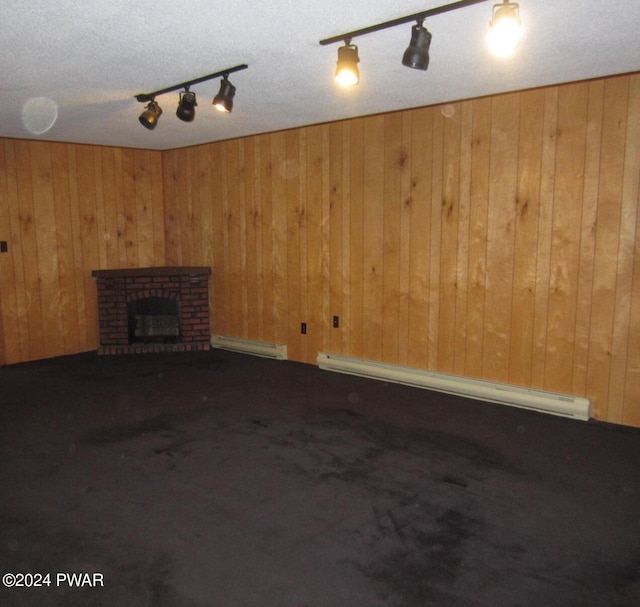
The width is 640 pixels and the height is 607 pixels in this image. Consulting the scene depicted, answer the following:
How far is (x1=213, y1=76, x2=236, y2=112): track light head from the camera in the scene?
10.3 ft

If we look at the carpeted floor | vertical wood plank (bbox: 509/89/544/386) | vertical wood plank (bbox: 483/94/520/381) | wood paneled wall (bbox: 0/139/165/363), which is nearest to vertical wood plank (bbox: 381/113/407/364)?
the carpeted floor

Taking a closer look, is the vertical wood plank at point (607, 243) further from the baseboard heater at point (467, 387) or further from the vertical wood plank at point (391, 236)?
the vertical wood plank at point (391, 236)

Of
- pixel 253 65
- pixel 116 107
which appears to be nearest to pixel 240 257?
pixel 116 107

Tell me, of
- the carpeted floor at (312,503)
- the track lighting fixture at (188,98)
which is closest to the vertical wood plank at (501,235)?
the carpeted floor at (312,503)

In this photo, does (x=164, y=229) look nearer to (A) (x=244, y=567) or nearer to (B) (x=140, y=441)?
(B) (x=140, y=441)

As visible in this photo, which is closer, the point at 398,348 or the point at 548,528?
the point at 548,528

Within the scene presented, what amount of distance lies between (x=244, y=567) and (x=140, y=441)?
4.81 ft

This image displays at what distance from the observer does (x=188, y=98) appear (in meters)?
3.45

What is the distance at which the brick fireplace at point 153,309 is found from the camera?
5.55 m

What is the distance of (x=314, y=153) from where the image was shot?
489 centimetres

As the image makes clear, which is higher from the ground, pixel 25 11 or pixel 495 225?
pixel 25 11

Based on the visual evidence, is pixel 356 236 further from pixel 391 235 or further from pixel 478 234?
pixel 478 234

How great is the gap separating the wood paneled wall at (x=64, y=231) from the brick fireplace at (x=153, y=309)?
34 cm

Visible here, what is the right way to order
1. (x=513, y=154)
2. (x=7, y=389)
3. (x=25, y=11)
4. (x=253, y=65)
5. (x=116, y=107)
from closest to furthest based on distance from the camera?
(x=25, y=11), (x=253, y=65), (x=513, y=154), (x=116, y=107), (x=7, y=389)
